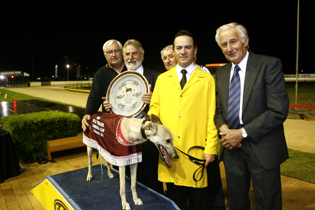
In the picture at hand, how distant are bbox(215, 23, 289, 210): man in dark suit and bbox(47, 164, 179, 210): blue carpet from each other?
0.77 meters

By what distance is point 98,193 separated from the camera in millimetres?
2547

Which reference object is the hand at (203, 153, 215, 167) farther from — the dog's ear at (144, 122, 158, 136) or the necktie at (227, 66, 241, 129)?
the dog's ear at (144, 122, 158, 136)

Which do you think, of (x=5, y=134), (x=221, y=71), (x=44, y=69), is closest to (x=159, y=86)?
(x=221, y=71)

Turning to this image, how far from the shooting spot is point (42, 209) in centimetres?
334

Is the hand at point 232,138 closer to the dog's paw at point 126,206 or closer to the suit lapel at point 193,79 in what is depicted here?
the suit lapel at point 193,79

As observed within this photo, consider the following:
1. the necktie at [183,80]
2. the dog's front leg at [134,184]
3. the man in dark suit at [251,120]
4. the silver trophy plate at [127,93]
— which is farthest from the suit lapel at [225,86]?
the dog's front leg at [134,184]

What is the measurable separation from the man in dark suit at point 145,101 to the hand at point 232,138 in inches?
33.3

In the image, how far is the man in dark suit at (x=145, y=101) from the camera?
2.59 m

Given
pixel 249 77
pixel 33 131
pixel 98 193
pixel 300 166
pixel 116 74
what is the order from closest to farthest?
pixel 249 77 → pixel 98 193 → pixel 116 74 → pixel 300 166 → pixel 33 131

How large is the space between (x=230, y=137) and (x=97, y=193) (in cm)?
165

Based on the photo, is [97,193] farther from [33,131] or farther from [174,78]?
[33,131]

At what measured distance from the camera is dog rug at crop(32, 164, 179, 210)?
88.7 inches

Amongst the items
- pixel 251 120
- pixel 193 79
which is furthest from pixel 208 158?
pixel 193 79

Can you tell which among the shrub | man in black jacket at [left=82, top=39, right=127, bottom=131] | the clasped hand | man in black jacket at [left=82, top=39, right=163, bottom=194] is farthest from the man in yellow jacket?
the shrub
